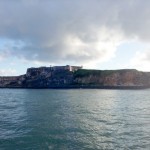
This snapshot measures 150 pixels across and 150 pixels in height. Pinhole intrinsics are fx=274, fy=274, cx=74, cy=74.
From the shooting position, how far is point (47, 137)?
32625 mm

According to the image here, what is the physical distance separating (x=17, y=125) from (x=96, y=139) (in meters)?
14.5

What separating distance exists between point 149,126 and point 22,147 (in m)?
19.4

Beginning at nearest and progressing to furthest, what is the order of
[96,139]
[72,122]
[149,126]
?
1. [96,139]
2. [149,126]
3. [72,122]

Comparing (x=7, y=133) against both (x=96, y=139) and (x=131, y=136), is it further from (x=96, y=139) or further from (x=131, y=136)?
(x=131, y=136)

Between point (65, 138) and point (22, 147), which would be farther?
point (65, 138)

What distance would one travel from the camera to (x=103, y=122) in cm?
4341

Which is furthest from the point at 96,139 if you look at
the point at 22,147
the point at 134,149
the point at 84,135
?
the point at 22,147

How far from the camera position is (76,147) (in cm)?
2820

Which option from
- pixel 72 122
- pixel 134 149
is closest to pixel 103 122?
pixel 72 122

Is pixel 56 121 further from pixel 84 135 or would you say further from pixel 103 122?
pixel 84 135

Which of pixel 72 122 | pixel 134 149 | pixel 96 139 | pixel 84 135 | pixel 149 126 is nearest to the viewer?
pixel 134 149

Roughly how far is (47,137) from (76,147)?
5.60 meters

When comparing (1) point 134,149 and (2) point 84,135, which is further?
(2) point 84,135

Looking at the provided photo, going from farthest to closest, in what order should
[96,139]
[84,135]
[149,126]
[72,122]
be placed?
[72,122] < [149,126] < [84,135] < [96,139]
